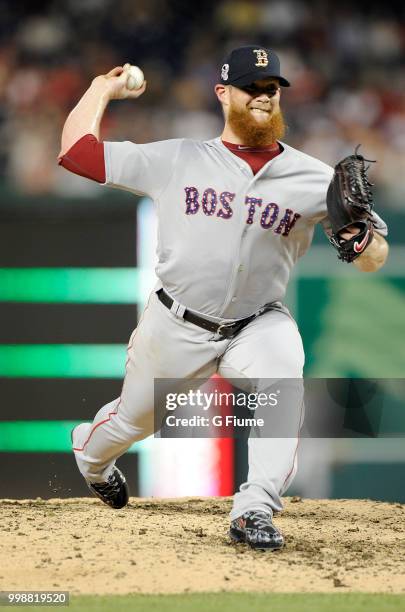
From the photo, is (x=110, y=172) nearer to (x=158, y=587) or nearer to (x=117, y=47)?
(x=158, y=587)

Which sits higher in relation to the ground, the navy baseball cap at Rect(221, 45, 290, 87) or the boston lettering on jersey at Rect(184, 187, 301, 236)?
the navy baseball cap at Rect(221, 45, 290, 87)

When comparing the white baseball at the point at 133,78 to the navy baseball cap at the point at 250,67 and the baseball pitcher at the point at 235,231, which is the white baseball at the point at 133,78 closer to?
the baseball pitcher at the point at 235,231


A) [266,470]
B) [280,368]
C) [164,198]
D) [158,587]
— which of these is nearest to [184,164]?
[164,198]

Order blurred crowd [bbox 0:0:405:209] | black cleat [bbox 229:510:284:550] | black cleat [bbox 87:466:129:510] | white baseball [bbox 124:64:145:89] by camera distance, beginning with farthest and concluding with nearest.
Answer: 1. blurred crowd [bbox 0:0:405:209]
2. black cleat [bbox 87:466:129:510]
3. white baseball [bbox 124:64:145:89]
4. black cleat [bbox 229:510:284:550]

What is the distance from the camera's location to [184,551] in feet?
13.3

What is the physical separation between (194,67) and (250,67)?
5300mm

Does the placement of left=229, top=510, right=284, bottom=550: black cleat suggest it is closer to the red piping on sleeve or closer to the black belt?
the black belt

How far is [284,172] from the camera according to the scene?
4.40 metres

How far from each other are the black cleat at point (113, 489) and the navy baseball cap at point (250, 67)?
191 cm

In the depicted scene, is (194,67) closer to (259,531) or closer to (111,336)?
(111,336)

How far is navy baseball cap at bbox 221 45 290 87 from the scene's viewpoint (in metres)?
4.37

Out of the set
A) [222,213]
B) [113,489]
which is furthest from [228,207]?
[113,489]

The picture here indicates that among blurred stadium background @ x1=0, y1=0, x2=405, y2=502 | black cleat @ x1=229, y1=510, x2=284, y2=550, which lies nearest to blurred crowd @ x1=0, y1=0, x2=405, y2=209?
blurred stadium background @ x1=0, y1=0, x2=405, y2=502

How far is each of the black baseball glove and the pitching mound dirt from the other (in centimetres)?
119
